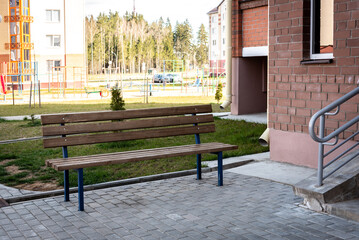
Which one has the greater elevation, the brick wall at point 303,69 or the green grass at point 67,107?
the brick wall at point 303,69

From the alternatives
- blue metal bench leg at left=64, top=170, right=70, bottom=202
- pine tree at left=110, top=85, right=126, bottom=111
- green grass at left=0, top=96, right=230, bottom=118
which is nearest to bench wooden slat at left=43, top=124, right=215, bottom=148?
blue metal bench leg at left=64, top=170, right=70, bottom=202

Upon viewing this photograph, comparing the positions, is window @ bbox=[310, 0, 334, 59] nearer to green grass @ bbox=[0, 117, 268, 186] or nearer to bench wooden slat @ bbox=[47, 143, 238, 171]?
bench wooden slat @ bbox=[47, 143, 238, 171]

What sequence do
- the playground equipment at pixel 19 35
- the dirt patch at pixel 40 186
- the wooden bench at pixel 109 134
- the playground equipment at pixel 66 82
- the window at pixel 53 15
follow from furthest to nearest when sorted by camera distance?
the window at pixel 53 15 → the playground equipment at pixel 19 35 → the playground equipment at pixel 66 82 → the dirt patch at pixel 40 186 → the wooden bench at pixel 109 134

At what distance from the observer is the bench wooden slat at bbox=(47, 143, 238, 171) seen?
5.65 meters

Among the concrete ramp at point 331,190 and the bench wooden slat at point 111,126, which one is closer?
the concrete ramp at point 331,190

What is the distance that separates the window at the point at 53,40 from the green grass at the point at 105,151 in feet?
125

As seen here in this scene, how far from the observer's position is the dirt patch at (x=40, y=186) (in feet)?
22.8

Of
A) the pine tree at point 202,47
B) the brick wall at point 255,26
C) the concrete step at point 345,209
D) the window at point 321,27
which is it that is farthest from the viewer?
the pine tree at point 202,47

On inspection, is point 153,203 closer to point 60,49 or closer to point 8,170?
point 8,170

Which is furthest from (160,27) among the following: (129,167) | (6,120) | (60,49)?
(129,167)

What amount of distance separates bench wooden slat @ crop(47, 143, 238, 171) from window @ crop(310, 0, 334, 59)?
87.8 inches

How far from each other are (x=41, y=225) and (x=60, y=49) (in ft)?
157

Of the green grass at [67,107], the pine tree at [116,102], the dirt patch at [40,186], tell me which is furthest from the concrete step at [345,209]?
the green grass at [67,107]

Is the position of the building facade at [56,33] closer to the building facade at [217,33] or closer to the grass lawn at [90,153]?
the grass lawn at [90,153]
